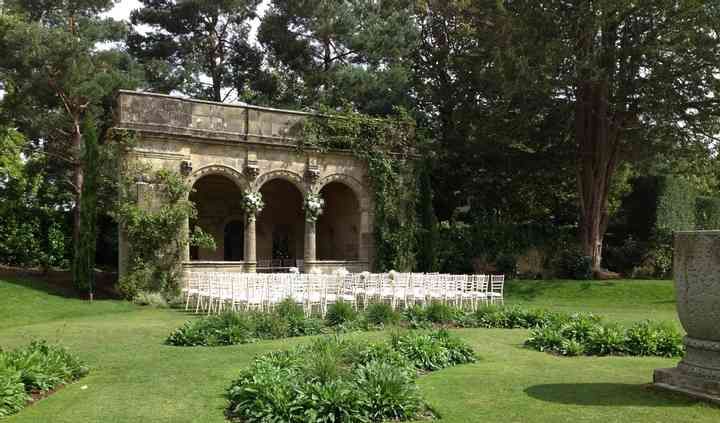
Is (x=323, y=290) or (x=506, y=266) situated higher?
(x=506, y=266)

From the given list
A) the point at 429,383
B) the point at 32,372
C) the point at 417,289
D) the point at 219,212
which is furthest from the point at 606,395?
the point at 219,212

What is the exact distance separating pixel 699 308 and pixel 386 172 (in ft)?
55.7

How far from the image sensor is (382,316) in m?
12.3

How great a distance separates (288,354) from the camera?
7914mm

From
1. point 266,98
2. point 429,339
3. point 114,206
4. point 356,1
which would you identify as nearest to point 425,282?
point 429,339

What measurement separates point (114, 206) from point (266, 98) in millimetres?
12656

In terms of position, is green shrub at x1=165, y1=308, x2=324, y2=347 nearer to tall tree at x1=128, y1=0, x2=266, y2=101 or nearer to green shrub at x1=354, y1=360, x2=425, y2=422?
green shrub at x1=354, y1=360, x2=425, y2=422

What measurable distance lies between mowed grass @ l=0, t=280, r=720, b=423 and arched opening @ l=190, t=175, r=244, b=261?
11.8m

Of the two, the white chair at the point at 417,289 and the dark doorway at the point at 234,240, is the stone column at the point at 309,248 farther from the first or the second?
the white chair at the point at 417,289

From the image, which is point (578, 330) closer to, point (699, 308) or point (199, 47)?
point (699, 308)

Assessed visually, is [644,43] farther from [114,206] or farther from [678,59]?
[114,206]

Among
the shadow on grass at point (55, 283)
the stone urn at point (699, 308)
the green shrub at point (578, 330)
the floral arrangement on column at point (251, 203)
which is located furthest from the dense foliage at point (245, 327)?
the shadow on grass at point (55, 283)

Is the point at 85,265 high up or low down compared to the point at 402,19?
down

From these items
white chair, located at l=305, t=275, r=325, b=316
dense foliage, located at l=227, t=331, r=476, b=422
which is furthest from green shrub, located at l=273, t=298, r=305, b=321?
dense foliage, located at l=227, t=331, r=476, b=422
